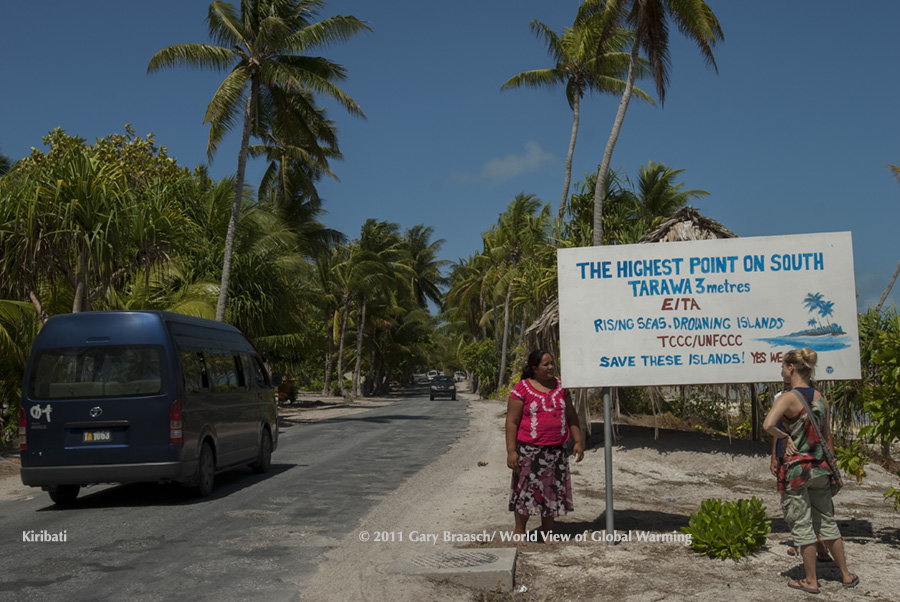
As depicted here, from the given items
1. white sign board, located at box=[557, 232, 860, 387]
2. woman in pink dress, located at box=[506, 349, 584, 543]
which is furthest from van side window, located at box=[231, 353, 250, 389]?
white sign board, located at box=[557, 232, 860, 387]

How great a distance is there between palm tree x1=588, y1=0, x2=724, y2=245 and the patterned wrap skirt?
11.1m

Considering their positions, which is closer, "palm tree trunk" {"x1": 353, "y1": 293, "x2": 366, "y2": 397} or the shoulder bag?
the shoulder bag

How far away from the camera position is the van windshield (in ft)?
29.3

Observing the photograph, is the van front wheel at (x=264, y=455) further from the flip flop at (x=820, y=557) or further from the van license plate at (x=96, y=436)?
the flip flop at (x=820, y=557)

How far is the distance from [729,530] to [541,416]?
67.0 inches

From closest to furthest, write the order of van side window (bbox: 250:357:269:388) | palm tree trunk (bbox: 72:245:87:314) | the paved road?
the paved road → van side window (bbox: 250:357:269:388) → palm tree trunk (bbox: 72:245:87:314)

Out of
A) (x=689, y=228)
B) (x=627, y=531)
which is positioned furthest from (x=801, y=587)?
(x=689, y=228)

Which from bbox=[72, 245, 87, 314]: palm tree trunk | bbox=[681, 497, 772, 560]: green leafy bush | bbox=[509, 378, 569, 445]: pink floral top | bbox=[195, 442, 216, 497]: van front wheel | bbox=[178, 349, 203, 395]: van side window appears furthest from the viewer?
bbox=[72, 245, 87, 314]: palm tree trunk

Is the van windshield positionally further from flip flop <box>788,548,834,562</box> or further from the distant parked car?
the distant parked car

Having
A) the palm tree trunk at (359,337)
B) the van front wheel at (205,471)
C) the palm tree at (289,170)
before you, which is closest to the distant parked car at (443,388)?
the palm tree trunk at (359,337)

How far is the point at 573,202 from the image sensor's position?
17.3 metres

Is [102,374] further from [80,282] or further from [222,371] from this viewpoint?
[80,282]

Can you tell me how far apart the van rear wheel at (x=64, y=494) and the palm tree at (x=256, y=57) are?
544 inches

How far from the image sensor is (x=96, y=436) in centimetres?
890
